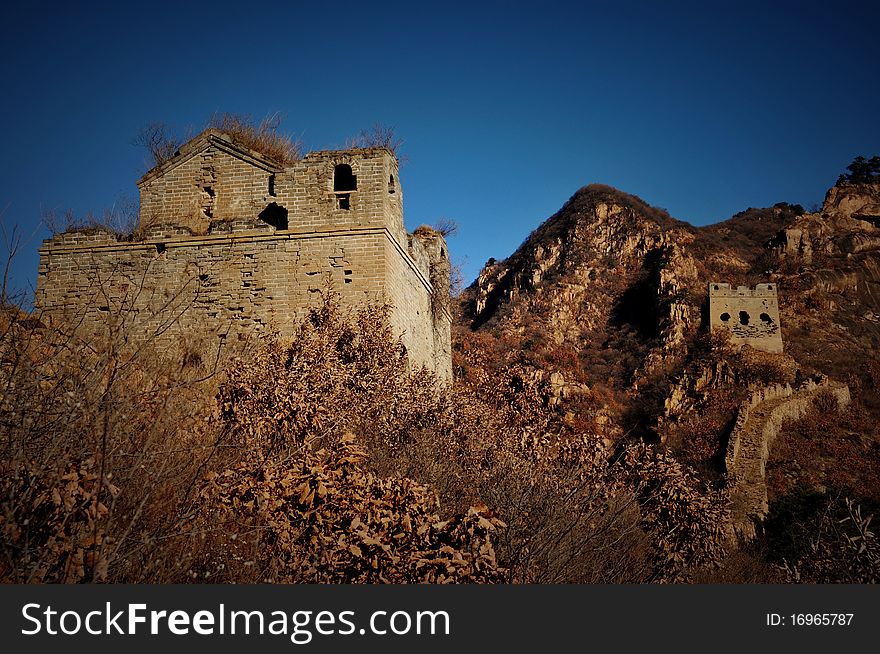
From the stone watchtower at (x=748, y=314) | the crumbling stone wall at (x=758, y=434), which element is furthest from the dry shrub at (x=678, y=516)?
the stone watchtower at (x=748, y=314)

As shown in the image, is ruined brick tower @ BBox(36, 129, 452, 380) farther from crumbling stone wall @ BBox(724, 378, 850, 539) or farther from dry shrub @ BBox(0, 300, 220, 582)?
crumbling stone wall @ BBox(724, 378, 850, 539)

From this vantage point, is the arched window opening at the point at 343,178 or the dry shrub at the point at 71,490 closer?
the dry shrub at the point at 71,490

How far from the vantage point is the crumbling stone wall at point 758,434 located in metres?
25.7

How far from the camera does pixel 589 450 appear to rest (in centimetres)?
1002

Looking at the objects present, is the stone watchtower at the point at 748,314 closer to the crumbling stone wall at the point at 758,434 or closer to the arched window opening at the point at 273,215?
the crumbling stone wall at the point at 758,434

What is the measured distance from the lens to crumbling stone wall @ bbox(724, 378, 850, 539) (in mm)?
25672

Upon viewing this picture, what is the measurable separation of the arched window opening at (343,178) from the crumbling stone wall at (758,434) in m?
15.9

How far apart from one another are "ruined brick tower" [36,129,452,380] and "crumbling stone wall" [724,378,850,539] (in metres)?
15.4

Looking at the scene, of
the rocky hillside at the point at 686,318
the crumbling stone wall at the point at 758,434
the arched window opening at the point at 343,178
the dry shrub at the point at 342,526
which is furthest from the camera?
the rocky hillside at the point at 686,318

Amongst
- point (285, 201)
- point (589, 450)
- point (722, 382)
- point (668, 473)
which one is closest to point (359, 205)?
point (285, 201)

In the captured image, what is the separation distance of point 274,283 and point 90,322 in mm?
2953

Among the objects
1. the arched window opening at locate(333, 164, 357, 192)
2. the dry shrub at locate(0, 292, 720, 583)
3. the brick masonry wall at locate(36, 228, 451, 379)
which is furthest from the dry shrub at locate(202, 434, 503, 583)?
the arched window opening at locate(333, 164, 357, 192)

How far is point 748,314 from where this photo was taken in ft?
159

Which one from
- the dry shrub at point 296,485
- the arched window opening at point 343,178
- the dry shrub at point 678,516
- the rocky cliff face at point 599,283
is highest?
the rocky cliff face at point 599,283
